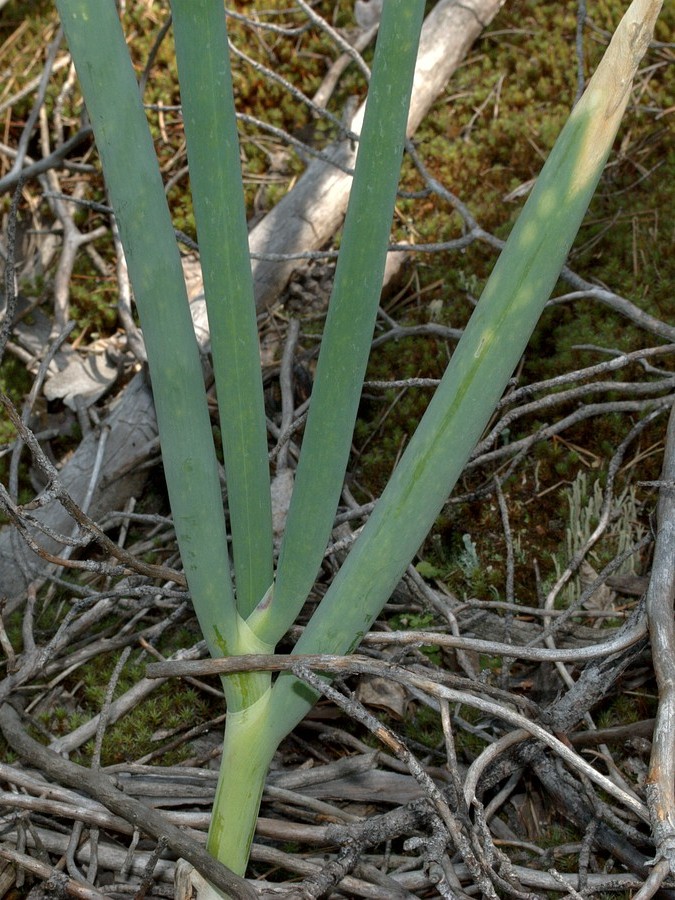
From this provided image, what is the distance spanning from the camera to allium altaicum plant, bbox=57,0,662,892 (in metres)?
1.00

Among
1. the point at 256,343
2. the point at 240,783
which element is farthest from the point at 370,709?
the point at 256,343

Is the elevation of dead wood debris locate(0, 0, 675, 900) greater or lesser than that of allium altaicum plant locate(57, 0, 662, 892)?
lesser

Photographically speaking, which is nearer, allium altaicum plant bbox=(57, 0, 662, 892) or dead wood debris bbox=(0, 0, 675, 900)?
allium altaicum plant bbox=(57, 0, 662, 892)

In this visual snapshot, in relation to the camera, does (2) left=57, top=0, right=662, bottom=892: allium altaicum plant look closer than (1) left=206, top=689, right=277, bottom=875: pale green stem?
Yes

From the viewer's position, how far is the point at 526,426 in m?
2.24

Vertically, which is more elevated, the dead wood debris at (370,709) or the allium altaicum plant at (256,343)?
the allium altaicum plant at (256,343)

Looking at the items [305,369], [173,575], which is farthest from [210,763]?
[305,369]

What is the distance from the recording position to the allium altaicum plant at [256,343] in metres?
1.00

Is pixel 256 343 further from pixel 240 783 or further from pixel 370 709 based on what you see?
pixel 370 709

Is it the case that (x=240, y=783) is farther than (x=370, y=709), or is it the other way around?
(x=370, y=709)

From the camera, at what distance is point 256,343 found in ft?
3.90

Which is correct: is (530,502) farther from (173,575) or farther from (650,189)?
(650,189)

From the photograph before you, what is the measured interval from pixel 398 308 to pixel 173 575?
1.40m

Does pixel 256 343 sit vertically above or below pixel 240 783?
above
